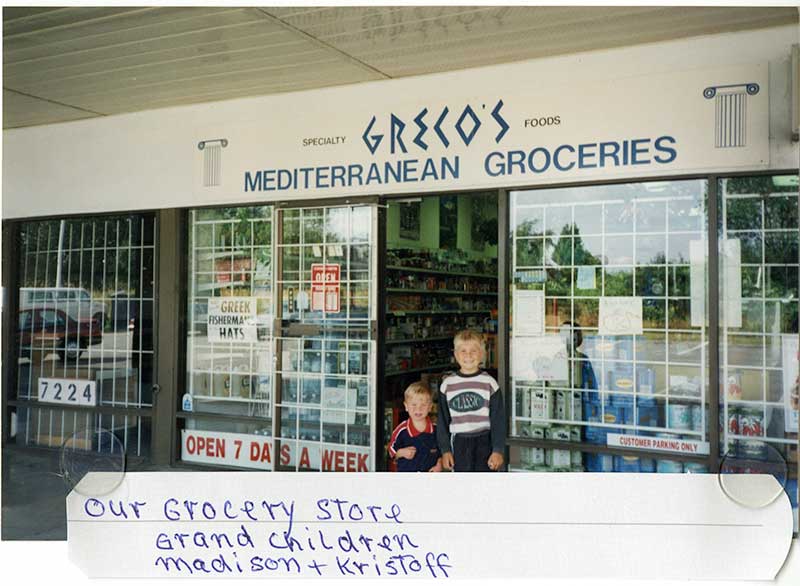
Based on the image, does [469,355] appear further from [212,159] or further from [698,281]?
[212,159]

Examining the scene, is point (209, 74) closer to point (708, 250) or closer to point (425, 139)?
point (425, 139)

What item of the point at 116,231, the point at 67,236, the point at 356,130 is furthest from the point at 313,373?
the point at 67,236

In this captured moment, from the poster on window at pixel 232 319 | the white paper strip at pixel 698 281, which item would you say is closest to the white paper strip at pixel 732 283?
the white paper strip at pixel 698 281

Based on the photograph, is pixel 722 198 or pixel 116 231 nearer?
pixel 722 198

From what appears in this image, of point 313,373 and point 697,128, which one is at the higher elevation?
point 697,128

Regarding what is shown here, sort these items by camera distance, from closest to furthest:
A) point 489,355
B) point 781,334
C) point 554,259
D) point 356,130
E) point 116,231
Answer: point 781,334 → point 554,259 → point 356,130 → point 116,231 → point 489,355

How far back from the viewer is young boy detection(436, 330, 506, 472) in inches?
168

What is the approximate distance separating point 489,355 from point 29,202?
15.2 ft

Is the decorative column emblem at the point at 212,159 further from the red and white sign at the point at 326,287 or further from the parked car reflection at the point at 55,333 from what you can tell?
the parked car reflection at the point at 55,333

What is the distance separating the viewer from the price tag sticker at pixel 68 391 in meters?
6.53

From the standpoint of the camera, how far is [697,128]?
4.41m

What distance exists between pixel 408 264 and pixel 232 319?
5.96 ft

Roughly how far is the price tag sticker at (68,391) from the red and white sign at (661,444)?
4.44 m

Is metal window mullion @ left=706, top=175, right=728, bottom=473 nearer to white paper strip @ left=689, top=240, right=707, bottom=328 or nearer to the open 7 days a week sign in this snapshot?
white paper strip @ left=689, top=240, right=707, bottom=328
